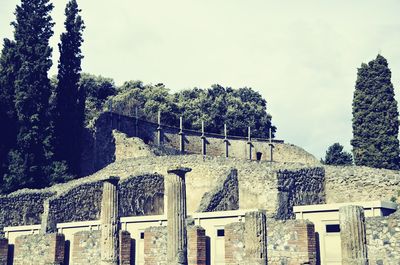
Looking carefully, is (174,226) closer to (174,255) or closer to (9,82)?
(174,255)

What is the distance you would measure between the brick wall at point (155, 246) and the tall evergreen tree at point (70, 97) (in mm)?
17479

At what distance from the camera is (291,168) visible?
34.3 metres

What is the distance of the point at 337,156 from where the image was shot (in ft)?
165

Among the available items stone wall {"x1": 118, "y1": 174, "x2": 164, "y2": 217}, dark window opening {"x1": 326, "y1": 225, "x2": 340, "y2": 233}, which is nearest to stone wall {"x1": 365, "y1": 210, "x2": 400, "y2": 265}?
dark window opening {"x1": 326, "y1": 225, "x2": 340, "y2": 233}

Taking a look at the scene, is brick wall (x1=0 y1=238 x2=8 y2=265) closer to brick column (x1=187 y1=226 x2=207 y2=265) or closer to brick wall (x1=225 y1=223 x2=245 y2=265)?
brick column (x1=187 y1=226 x2=207 y2=265)

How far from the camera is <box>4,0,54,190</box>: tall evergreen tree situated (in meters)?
38.7

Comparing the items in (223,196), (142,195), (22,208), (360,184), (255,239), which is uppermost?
(360,184)

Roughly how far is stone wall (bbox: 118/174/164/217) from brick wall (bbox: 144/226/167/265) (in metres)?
7.89

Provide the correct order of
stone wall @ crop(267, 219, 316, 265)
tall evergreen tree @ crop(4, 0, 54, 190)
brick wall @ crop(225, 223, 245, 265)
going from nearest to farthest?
stone wall @ crop(267, 219, 316, 265) < brick wall @ crop(225, 223, 245, 265) < tall evergreen tree @ crop(4, 0, 54, 190)

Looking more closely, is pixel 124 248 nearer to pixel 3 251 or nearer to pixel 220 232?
pixel 220 232

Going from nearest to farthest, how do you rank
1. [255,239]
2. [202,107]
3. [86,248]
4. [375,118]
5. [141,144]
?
[255,239] < [86,248] < [375,118] < [141,144] < [202,107]

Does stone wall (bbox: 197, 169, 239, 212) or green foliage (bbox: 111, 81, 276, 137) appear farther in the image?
green foliage (bbox: 111, 81, 276, 137)

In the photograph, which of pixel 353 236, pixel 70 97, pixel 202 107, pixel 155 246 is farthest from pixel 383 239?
pixel 202 107

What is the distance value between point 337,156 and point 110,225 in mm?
28121
